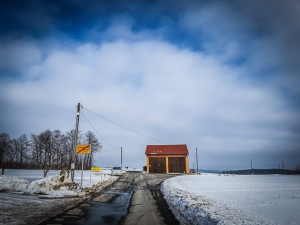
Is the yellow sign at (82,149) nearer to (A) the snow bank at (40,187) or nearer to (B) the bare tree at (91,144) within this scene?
(A) the snow bank at (40,187)

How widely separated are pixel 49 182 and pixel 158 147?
33.9 meters

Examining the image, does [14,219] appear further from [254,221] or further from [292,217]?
[292,217]

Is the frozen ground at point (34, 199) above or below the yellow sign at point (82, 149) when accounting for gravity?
below

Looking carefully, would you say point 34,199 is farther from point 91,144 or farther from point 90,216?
point 91,144

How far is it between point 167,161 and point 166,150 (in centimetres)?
280

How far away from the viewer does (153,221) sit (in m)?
6.25

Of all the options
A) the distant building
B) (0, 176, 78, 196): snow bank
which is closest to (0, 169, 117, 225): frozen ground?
(0, 176, 78, 196): snow bank

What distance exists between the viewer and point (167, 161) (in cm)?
4222

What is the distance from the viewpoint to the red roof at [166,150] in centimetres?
4284

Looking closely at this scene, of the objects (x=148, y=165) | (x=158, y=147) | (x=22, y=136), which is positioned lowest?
(x=148, y=165)

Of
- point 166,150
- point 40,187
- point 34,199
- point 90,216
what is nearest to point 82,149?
point 40,187

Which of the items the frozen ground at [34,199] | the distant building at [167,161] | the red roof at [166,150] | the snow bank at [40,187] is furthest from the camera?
the red roof at [166,150]

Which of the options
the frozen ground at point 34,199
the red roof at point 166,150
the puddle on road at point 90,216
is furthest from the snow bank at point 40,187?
the red roof at point 166,150

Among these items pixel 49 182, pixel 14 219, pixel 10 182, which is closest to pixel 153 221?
pixel 14 219
